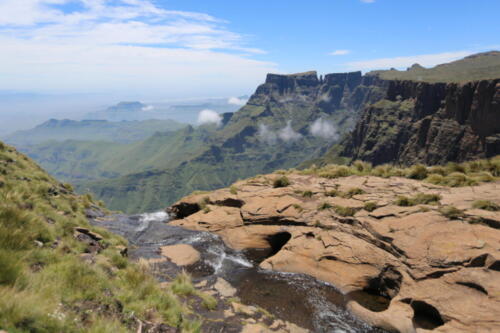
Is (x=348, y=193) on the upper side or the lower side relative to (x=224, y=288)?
upper

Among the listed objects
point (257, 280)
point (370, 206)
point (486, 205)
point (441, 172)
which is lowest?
point (257, 280)

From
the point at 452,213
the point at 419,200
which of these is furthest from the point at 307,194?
the point at 452,213

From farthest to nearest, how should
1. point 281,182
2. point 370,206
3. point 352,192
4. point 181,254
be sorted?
point 281,182 < point 352,192 < point 370,206 < point 181,254

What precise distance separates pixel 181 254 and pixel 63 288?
10.0m

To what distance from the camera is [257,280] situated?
14.3 meters

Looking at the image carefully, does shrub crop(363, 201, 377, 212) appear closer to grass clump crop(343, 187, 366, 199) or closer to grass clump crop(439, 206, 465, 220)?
grass clump crop(343, 187, 366, 199)

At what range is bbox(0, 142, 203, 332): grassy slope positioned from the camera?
511 centimetres

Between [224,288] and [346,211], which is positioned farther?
[346,211]

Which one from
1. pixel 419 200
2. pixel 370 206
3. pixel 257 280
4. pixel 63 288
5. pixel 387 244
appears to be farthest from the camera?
pixel 370 206

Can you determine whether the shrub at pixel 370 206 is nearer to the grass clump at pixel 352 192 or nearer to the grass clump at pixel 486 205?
the grass clump at pixel 352 192

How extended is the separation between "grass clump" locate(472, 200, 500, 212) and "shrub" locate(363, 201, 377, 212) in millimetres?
4959

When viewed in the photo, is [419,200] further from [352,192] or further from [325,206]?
[325,206]

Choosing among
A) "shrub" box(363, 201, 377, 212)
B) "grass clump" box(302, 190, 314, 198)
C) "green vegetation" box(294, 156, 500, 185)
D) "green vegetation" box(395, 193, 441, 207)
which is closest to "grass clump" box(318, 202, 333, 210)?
"green vegetation" box(294, 156, 500, 185)

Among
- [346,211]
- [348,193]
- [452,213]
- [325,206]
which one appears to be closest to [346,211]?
[346,211]
